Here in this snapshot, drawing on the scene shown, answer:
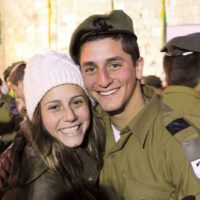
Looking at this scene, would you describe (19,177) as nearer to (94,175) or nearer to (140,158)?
(94,175)

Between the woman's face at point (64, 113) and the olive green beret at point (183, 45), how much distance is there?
2.95ft

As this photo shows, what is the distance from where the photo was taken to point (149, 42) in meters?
10.6

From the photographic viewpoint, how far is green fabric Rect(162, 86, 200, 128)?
7.27 ft

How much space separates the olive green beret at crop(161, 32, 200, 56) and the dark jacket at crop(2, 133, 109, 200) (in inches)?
40.7

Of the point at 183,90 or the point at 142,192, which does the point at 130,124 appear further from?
the point at 183,90

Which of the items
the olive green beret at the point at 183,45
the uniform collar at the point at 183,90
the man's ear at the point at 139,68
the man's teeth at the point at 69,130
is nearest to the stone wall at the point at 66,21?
the olive green beret at the point at 183,45

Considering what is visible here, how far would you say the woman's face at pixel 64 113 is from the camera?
6.92 feet

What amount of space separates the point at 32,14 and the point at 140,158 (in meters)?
9.60

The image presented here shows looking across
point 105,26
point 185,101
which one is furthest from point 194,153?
point 105,26

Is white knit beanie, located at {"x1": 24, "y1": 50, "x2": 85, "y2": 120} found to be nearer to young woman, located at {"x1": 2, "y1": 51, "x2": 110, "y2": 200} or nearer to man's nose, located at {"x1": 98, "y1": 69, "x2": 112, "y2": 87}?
young woman, located at {"x1": 2, "y1": 51, "x2": 110, "y2": 200}

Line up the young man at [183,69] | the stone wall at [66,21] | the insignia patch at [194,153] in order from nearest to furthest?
the insignia patch at [194,153]
the young man at [183,69]
the stone wall at [66,21]

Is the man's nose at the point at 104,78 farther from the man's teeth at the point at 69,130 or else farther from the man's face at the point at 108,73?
the man's teeth at the point at 69,130

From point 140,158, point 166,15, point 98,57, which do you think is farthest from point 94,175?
point 166,15

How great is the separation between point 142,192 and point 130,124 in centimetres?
33
